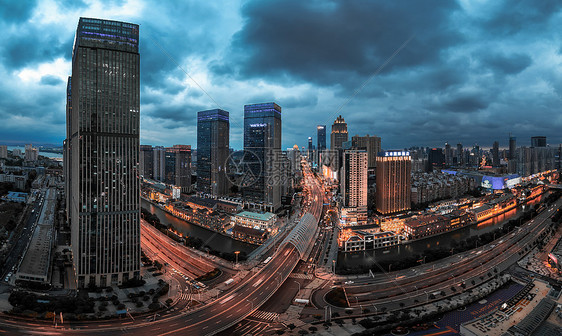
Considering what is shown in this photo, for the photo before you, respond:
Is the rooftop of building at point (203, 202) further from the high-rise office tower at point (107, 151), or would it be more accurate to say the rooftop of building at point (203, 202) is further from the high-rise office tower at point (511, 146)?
the high-rise office tower at point (511, 146)

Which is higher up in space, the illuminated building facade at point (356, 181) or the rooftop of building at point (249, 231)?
the illuminated building facade at point (356, 181)

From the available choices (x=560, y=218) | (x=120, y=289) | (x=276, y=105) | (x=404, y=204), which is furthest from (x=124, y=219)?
(x=560, y=218)

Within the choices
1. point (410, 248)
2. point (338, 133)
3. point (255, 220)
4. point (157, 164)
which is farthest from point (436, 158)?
point (255, 220)

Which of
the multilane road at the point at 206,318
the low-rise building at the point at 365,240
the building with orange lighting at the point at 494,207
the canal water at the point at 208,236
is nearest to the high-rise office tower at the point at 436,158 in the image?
the building with orange lighting at the point at 494,207

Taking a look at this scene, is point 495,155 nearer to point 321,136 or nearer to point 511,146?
point 511,146

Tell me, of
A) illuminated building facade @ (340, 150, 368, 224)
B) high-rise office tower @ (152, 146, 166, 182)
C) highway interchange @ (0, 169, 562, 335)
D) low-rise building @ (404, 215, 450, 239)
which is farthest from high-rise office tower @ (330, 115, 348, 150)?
highway interchange @ (0, 169, 562, 335)

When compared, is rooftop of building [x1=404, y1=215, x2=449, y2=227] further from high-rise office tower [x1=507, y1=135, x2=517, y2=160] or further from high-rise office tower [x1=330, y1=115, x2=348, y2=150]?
high-rise office tower [x1=507, y1=135, x2=517, y2=160]
